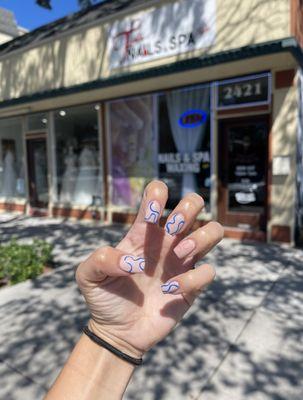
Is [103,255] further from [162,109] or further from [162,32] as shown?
[162,109]

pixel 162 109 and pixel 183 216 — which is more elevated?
pixel 162 109

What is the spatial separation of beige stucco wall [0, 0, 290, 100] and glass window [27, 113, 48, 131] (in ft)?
2.35

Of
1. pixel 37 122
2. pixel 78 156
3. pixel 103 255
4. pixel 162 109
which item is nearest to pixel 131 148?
pixel 162 109

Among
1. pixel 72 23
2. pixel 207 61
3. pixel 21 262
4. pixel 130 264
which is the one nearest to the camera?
pixel 130 264

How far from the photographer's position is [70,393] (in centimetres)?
121

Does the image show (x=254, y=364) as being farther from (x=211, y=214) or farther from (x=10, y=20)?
(x=10, y=20)

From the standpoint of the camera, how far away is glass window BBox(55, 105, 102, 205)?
8812 mm

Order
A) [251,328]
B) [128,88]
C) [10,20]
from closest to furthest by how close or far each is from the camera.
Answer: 1. [251,328]
2. [128,88]
3. [10,20]

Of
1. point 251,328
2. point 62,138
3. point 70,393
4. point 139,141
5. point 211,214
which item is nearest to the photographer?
point 70,393

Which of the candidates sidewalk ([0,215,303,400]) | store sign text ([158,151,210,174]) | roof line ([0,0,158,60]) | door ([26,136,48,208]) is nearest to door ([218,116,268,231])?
store sign text ([158,151,210,174])

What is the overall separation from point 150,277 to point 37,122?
970 cm

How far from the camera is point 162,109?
24.6 ft

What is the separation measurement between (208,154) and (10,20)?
45.8ft

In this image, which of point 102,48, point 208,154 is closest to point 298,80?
point 208,154
